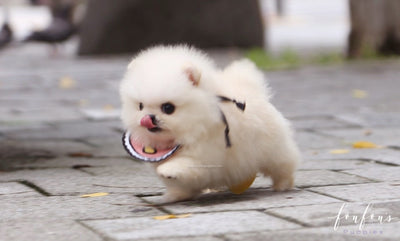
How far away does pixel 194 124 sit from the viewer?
3.26 meters

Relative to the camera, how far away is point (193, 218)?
3094 mm

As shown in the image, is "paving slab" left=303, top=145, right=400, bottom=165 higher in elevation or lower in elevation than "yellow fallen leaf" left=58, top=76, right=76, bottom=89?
lower

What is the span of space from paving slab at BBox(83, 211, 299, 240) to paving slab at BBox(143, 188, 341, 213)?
0.13 meters

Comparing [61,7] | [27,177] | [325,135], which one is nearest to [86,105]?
[325,135]

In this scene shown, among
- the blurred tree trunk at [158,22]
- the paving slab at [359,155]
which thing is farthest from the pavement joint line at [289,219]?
the blurred tree trunk at [158,22]

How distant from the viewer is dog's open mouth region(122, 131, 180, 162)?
3291 mm

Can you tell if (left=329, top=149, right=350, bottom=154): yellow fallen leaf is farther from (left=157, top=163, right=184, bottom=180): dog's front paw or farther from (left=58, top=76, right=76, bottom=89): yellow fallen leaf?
(left=58, top=76, right=76, bottom=89): yellow fallen leaf

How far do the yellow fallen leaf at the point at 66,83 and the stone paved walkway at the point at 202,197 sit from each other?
589 mm

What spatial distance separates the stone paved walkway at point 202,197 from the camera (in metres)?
2.93

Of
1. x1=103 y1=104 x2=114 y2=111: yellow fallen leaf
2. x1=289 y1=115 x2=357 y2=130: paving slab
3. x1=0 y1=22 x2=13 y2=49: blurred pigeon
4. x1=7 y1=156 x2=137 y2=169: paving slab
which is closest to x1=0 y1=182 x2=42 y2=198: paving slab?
x1=7 y1=156 x2=137 y2=169: paving slab

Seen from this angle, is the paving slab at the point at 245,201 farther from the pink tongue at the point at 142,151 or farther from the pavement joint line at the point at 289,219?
the pink tongue at the point at 142,151

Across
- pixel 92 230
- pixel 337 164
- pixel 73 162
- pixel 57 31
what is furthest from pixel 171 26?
pixel 92 230

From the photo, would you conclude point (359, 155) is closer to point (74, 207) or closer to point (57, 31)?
point (74, 207)

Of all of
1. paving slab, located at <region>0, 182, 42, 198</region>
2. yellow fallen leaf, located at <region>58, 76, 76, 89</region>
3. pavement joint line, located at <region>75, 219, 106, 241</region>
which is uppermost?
yellow fallen leaf, located at <region>58, 76, 76, 89</region>
